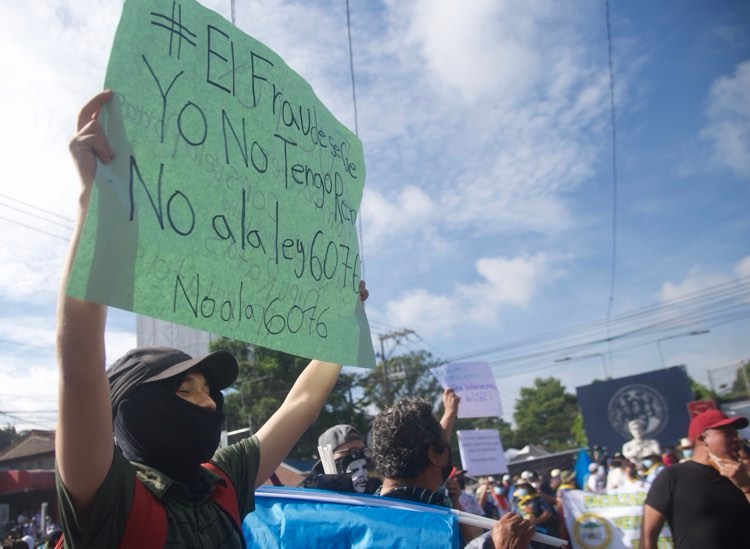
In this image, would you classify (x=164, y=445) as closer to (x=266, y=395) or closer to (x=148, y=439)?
(x=148, y=439)

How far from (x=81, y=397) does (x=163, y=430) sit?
41cm

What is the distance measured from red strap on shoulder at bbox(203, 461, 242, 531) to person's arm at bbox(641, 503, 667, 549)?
2.97 m

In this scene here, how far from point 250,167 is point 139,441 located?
85cm

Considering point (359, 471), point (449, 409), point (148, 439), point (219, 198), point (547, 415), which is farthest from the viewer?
point (547, 415)

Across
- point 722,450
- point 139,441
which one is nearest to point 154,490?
point 139,441

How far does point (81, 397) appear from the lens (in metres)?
1.16

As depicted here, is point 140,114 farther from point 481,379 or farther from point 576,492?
point 481,379

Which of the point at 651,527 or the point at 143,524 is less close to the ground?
the point at 143,524

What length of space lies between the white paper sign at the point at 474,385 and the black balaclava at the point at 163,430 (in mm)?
7704

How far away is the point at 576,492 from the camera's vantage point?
19.1ft

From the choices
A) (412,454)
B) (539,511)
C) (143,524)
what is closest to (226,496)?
(143,524)

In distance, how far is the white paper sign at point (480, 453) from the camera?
9945 mm

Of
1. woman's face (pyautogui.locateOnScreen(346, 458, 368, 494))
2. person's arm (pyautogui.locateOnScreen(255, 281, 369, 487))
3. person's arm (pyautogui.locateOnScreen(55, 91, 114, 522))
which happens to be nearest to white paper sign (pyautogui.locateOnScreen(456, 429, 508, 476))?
woman's face (pyautogui.locateOnScreen(346, 458, 368, 494))

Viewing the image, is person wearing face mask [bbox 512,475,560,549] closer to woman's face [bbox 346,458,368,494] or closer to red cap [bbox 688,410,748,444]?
red cap [bbox 688,410,748,444]
